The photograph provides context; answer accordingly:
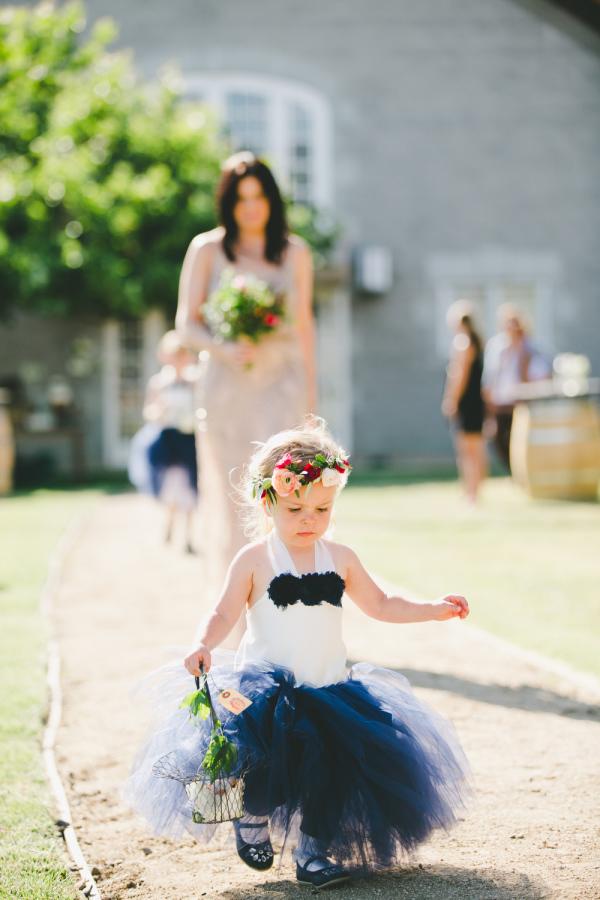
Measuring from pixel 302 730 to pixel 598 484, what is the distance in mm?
10714

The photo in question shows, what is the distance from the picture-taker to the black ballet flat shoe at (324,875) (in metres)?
2.71

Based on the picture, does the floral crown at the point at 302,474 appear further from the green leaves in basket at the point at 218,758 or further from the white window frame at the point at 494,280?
the white window frame at the point at 494,280

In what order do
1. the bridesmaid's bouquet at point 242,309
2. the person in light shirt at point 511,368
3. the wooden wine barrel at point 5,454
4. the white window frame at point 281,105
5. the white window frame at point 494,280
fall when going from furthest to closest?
the white window frame at point 494,280 → the white window frame at point 281,105 → the wooden wine barrel at point 5,454 → the person in light shirt at point 511,368 → the bridesmaid's bouquet at point 242,309

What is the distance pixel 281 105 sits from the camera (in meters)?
19.4

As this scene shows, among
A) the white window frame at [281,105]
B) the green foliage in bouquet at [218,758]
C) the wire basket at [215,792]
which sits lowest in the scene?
the wire basket at [215,792]

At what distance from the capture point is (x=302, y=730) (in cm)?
275

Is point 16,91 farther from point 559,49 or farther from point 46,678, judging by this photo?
point 559,49

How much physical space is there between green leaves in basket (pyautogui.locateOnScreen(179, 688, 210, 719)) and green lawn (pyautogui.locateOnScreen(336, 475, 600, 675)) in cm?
258

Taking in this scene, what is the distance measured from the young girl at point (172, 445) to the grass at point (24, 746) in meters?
1.01

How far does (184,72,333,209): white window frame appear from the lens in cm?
1928

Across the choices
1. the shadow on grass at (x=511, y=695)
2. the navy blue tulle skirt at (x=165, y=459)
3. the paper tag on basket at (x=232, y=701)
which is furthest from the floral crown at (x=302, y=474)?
the navy blue tulle skirt at (x=165, y=459)

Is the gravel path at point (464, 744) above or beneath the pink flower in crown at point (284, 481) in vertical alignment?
beneath

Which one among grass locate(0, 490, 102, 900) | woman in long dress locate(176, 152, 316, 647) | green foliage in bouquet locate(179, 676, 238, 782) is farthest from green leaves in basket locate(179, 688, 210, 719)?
woman in long dress locate(176, 152, 316, 647)

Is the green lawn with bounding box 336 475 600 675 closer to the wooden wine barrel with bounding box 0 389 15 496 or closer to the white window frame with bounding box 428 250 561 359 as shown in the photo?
the wooden wine barrel with bounding box 0 389 15 496
